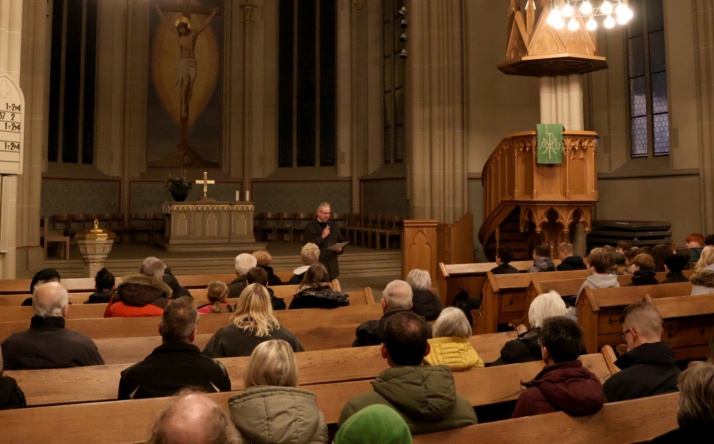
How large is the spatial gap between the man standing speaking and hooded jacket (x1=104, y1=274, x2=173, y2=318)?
312cm

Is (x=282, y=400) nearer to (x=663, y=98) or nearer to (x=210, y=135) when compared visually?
(x=663, y=98)

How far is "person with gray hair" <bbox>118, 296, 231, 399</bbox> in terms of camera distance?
3.07 metres

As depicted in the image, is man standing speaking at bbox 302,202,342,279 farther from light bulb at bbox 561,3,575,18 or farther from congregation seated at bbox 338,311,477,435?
congregation seated at bbox 338,311,477,435

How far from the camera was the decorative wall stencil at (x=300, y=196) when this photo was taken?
62.6ft

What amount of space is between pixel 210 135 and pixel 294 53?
346 centimetres

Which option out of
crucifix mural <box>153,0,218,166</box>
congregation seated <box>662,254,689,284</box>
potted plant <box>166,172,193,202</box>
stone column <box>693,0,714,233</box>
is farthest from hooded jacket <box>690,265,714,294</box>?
crucifix mural <box>153,0,218,166</box>

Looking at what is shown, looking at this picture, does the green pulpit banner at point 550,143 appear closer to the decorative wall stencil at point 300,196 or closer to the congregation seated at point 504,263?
the congregation seated at point 504,263

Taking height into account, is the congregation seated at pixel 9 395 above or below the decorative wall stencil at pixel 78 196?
below

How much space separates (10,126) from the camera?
7270 millimetres

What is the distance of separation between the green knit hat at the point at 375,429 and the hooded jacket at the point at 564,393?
1.35 metres

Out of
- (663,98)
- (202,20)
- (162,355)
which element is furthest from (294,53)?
(162,355)

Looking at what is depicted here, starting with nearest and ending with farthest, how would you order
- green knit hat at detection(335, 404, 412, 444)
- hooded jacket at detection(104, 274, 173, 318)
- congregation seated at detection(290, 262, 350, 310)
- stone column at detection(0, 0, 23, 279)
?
green knit hat at detection(335, 404, 412, 444), hooded jacket at detection(104, 274, 173, 318), congregation seated at detection(290, 262, 350, 310), stone column at detection(0, 0, 23, 279)

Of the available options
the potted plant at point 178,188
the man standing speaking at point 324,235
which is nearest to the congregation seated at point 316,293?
the man standing speaking at point 324,235

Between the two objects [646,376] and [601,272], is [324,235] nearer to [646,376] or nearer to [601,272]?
[601,272]
